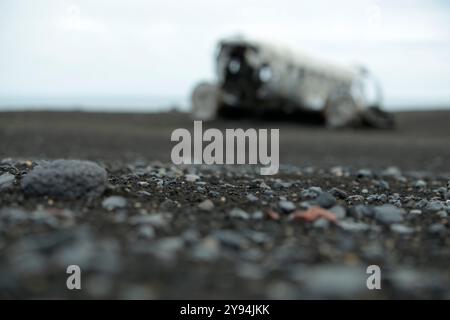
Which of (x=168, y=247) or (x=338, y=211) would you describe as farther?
(x=338, y=211)

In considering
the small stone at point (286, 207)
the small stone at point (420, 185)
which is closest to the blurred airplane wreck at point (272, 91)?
the small stone at point (420, 185)

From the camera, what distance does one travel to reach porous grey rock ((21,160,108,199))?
8.70 ft

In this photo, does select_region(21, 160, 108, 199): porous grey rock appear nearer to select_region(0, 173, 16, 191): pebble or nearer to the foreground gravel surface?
the foreground gravel surface

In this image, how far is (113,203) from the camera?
2578 millimetres

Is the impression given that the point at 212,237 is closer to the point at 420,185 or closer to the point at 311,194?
the point at 311,194

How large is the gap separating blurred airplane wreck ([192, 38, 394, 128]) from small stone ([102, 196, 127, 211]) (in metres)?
11.5

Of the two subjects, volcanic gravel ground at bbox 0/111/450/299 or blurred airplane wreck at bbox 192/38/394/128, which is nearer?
volcanic gravel ground at bbox 0/111/450/299

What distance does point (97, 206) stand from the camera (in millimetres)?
2557

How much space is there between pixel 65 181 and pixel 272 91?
38.7ft

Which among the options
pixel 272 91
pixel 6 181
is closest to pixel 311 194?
pixel 6 181

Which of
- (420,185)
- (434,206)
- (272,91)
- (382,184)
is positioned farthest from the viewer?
(272,91)

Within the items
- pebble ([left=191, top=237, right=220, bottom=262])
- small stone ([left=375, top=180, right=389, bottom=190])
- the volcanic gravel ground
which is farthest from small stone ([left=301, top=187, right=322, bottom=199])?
pebble ([left=191, top=237, right=220, bottom=262])
